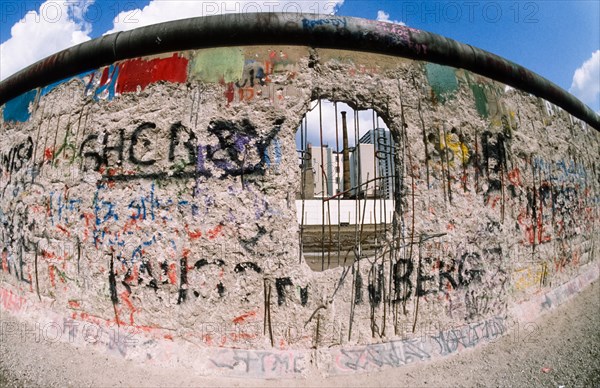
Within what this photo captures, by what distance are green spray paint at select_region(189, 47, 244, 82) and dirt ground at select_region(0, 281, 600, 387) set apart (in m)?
2.46

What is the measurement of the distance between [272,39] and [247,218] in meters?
1.60

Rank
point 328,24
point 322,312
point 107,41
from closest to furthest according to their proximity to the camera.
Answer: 1. point 322,312
2. point 328,24
3. point 107,41

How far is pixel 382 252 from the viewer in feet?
9.77

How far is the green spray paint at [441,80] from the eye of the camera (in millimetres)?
3238

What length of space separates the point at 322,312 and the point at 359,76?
2.09m

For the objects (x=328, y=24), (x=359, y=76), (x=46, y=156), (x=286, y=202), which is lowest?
(x=286, y=202)

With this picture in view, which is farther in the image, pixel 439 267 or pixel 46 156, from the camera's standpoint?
pixel 46 156

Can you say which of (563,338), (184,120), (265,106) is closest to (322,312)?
(265,106)

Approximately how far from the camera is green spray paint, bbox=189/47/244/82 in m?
2.91

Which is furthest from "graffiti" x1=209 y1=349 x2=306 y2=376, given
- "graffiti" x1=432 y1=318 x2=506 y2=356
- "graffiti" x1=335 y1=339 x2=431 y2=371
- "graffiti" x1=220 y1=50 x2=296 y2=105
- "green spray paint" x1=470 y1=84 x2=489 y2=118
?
"green spray paint" x1=470 y1=84 x2=489 y2=118

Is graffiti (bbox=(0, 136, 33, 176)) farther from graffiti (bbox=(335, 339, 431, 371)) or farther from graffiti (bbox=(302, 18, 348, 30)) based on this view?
graffiti (bbox=(335, 339, 431, 371))

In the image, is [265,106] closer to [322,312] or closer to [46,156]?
[322,312]

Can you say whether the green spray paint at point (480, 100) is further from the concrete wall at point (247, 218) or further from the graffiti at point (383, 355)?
the graffiti at point (383, 355)

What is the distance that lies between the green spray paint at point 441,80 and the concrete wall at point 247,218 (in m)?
0.02
